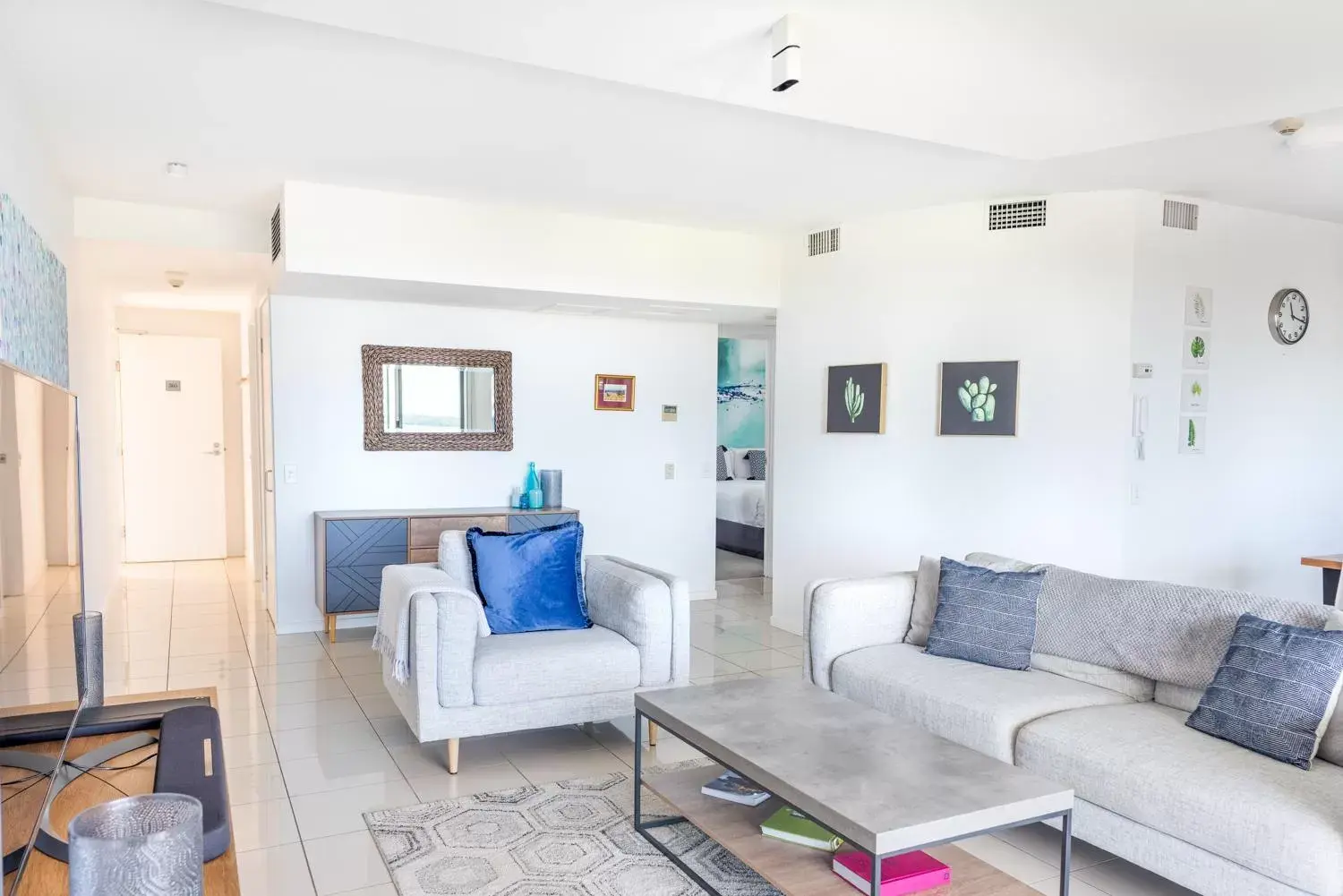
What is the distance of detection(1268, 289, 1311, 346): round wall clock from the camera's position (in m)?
5.16

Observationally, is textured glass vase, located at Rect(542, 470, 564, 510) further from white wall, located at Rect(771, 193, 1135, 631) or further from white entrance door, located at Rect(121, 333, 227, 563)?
white entrance door, located at Rect(121, 333, 227, 563)

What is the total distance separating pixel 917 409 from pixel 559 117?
264 centimetres

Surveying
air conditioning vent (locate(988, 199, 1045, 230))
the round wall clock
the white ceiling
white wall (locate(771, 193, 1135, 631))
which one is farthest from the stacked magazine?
the round wall clock

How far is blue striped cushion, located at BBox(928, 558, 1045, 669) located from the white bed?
16.2ft

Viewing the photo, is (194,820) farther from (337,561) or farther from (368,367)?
(368,367)

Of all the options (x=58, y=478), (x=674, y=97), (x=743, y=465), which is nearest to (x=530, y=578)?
(x=674, y=97)

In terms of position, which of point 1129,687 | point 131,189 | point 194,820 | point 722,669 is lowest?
point 722,669

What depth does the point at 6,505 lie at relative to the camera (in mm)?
1217

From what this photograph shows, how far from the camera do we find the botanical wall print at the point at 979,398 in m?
4.84

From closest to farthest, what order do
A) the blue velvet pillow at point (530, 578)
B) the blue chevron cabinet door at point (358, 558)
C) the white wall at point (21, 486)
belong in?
the white wall at point (21, 486)
the blue velvet pillow at point (530, 578)
the blue chevron cabinet door at point (358, 558)

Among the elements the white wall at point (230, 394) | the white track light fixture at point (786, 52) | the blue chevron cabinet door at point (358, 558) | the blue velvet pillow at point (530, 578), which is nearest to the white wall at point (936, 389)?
the blue velvet pillow at point (530, 578)

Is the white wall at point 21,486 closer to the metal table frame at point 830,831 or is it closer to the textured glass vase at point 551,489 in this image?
the metal table frame at point 830,831

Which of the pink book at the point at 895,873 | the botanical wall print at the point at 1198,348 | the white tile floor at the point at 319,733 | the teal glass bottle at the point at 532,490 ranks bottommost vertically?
the white tile floor at the point at 319,733

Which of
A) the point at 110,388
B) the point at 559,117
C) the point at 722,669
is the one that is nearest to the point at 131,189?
the point at 559,117
